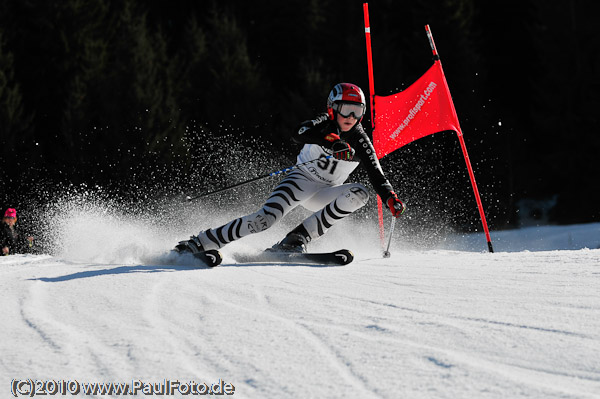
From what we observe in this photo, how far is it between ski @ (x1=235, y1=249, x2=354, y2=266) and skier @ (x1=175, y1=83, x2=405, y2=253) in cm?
13

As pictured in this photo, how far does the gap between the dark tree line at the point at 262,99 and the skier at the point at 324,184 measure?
432 inches

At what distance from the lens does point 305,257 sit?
Result: 501cm

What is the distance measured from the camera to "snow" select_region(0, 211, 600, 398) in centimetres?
222

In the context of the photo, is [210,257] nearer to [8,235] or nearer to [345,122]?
[345,122]

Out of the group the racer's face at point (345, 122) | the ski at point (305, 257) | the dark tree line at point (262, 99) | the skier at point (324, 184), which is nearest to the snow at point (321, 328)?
the ski at point (305, 257)

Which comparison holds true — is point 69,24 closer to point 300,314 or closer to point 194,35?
point 194,35

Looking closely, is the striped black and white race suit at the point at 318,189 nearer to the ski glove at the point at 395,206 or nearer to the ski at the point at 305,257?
the ski glove at the point at 395,206

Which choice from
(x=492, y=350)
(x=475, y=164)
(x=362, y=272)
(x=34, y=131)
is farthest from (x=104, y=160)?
(x=492, y=350)

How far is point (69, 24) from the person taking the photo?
20188 mm

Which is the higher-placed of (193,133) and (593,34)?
(593,34)

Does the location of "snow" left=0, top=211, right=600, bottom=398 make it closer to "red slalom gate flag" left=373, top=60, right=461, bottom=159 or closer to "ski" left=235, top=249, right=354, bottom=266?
"ski" left=235, top=249, right=354, bottom=266

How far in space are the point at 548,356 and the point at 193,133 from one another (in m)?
18.3

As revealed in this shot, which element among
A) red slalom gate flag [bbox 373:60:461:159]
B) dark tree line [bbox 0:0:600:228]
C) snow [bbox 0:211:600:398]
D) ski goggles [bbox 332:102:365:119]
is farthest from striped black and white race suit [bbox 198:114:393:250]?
dark tree line [bbox 0:0:600:228]

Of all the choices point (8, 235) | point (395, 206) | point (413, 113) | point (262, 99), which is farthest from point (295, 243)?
point (262, 99)
